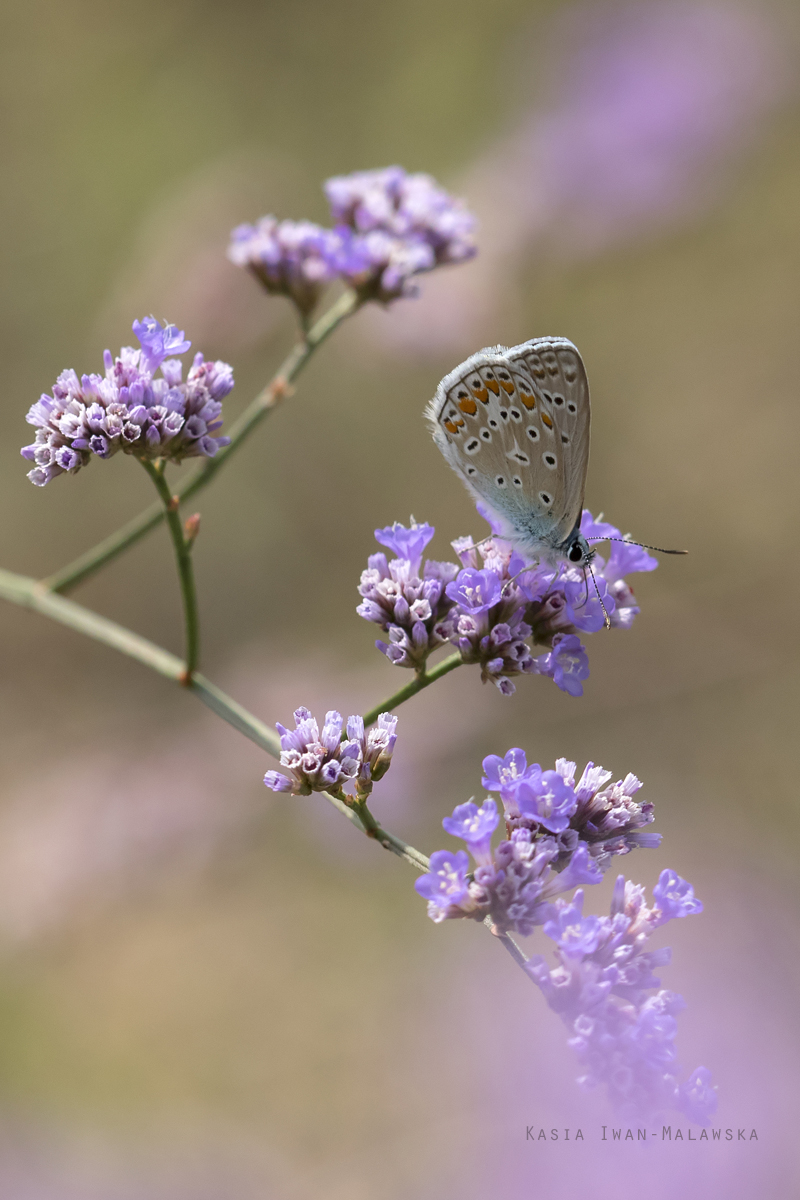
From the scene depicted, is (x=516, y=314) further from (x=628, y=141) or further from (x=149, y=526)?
(x=149, y=526)

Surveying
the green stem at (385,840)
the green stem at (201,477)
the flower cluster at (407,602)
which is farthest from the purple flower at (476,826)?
the green stem at (201,477)

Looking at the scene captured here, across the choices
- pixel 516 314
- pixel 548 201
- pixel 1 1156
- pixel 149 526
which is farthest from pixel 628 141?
pixel 1 1156

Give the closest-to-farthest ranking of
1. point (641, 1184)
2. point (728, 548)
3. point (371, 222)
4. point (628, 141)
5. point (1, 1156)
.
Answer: point (641, 1184) < point (371, 222) < point (1, 1156) < point (628, 141) < point (728, 548)

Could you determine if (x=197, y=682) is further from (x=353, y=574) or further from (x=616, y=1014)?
(x=353, y=574)

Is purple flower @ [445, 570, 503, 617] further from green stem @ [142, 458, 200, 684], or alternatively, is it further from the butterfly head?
green stem @ [142, 458, 200, 684]

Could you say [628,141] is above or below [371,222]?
above

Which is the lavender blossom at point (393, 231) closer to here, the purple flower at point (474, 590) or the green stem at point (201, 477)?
the green stem at point (201, 477)

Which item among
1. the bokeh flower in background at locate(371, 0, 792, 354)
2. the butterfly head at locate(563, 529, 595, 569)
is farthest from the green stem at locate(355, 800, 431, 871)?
the bokeh flower in background at locate(371, 0, 792, 354)
